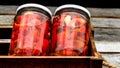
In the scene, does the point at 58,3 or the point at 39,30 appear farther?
the point at 58,3

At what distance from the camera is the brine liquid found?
3.83 feet

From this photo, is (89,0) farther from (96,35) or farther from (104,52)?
(104,52)

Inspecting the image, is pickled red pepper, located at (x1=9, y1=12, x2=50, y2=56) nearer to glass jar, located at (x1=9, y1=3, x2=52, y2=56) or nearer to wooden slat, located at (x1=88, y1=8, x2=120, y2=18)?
glass jar, located at (x1=9, y1=3, x2=52, y2=56)

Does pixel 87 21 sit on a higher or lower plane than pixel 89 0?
lower

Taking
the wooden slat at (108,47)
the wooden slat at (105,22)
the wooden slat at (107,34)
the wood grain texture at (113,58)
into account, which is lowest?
the wood grain texture at (113,58)

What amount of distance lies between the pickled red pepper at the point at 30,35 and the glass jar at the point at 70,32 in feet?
0.10

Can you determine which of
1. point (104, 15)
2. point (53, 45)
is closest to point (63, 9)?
point (53, 45)

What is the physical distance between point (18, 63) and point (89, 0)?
1.31 meters

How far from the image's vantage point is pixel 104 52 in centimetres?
184

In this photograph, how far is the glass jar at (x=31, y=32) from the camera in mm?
1164

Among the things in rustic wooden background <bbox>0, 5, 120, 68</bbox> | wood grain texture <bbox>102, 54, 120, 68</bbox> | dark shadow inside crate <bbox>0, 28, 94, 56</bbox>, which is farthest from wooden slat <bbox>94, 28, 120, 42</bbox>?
dark shadow inside crate <bbox>0, 28, 94, 56</bbox>

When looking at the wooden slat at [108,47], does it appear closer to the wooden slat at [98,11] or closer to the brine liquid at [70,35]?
the wooden slat at [98,11]

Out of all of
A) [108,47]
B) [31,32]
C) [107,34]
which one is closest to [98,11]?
[107,34]

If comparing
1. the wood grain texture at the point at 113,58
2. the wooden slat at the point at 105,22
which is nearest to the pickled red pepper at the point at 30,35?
the wood grain texture at the point at 113,58
